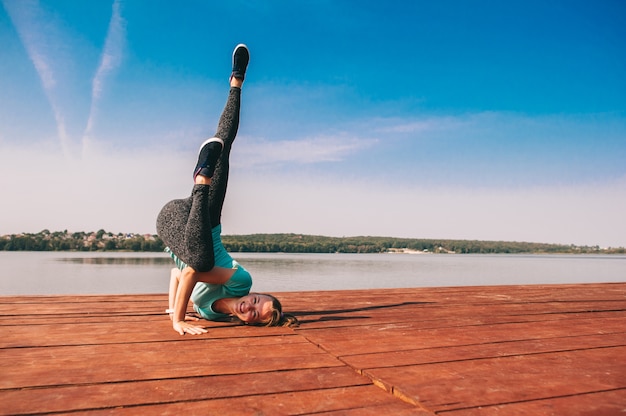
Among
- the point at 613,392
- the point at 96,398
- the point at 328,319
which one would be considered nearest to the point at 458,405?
the point at 613,392

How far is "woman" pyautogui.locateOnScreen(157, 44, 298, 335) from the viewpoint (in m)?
2.97

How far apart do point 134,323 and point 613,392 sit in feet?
9.59

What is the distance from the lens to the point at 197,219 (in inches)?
116

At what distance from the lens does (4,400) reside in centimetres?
172

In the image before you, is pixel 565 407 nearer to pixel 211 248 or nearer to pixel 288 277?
pixel 211 248

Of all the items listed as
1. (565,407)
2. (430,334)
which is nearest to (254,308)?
(430,334)

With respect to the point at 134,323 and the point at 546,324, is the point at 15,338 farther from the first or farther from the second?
the point at 546,324

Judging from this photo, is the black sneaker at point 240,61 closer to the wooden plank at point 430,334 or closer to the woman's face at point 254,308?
the woman's face at point 254,308

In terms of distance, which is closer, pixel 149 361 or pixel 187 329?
pixel 149 361

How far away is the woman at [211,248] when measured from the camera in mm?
2969

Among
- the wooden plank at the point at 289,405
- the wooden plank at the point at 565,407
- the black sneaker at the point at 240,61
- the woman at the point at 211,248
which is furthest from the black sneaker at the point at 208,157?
the wooden plank at the point at 565,407

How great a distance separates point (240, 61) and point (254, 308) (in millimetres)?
1941

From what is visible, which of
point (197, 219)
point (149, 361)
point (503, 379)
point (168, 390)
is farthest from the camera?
point (197, 219)

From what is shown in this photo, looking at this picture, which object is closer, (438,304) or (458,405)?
(458,405)
